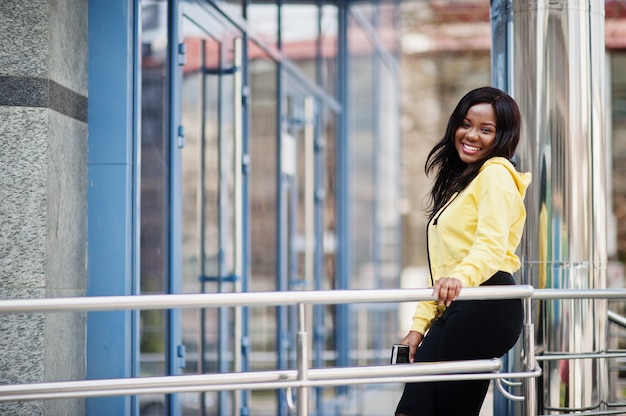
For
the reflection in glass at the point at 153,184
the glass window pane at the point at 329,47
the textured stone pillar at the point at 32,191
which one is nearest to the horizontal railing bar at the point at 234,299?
the textured stone pillar at the point at 32,191

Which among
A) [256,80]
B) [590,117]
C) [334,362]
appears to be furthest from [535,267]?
[334,362]

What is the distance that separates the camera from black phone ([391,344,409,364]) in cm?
356

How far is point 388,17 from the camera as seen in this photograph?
556 inches

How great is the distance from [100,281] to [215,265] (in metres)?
1.81

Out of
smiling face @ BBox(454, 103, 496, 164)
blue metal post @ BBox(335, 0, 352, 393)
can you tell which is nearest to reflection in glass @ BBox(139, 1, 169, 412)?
smiling face @ BBox(454, 103, 496, 164)

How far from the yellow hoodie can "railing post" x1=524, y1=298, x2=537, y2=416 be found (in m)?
0.25

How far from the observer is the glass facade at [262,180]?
17.9 ft

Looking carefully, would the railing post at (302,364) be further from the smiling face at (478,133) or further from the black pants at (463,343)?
the smiling face at (478,133)

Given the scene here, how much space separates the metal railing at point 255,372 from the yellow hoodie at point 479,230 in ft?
0.33

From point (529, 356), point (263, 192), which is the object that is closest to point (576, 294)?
point (529, 356)

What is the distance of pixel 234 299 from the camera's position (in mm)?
3225

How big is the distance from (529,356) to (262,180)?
454 cm

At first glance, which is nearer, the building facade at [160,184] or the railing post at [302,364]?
the railing post at [302,364]

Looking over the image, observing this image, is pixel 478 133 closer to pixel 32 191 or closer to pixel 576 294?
pixel 576 294
